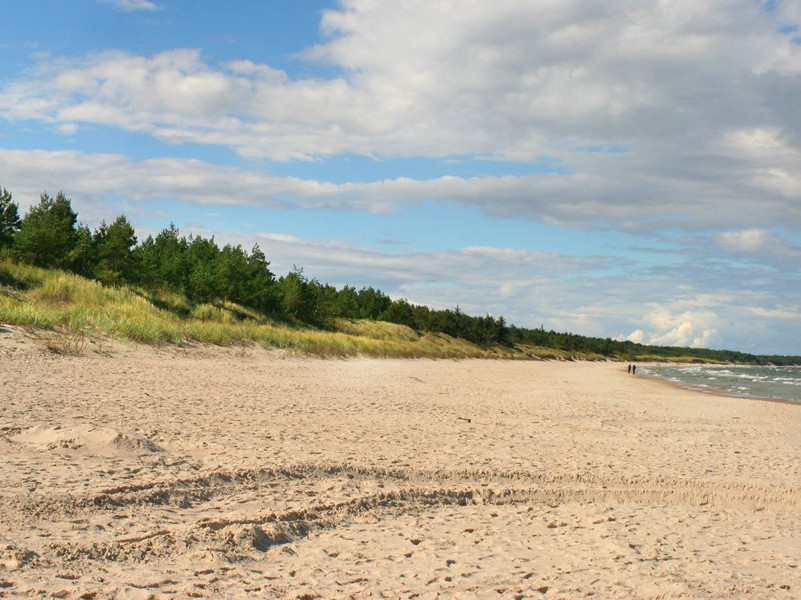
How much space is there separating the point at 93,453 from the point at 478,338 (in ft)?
271

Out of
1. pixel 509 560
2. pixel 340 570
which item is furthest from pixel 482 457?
pixel 340 570

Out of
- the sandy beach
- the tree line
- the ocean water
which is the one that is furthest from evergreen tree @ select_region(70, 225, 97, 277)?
the ocean water

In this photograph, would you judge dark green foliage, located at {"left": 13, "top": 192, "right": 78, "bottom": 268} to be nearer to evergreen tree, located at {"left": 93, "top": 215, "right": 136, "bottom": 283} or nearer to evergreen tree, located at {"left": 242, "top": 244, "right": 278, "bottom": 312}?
evergreen tree, located at {"left": 93, "top": 215, "right": 136, "bottom": 283}

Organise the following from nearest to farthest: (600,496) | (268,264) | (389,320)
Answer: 1. (600,496)
2. (268,264)
3. (389,320)

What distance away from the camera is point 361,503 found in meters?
5.23

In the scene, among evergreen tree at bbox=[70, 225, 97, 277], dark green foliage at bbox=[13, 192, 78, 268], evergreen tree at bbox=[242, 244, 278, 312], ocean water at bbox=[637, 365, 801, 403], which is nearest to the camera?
ocean water at bbox=[637, 365, 801, 403]

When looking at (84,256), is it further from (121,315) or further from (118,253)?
(121,315)

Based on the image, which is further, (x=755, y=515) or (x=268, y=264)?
(x=268, y=264)

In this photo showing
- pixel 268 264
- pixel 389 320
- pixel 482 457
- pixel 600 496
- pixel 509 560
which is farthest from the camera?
pixel 389 320

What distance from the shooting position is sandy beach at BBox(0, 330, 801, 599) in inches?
144

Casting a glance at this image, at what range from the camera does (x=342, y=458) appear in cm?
679

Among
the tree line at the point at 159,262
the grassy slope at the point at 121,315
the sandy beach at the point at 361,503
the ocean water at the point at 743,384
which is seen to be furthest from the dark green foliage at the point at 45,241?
the ocean water at the point at 743,384

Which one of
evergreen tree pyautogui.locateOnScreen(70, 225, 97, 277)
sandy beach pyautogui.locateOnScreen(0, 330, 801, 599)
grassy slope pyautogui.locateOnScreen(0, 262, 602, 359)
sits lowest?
sandy beach pyautogui.locateOnScreen(0, 330, 801, 599)

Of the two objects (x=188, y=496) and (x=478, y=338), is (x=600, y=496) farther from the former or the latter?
(x=478, y=338)
